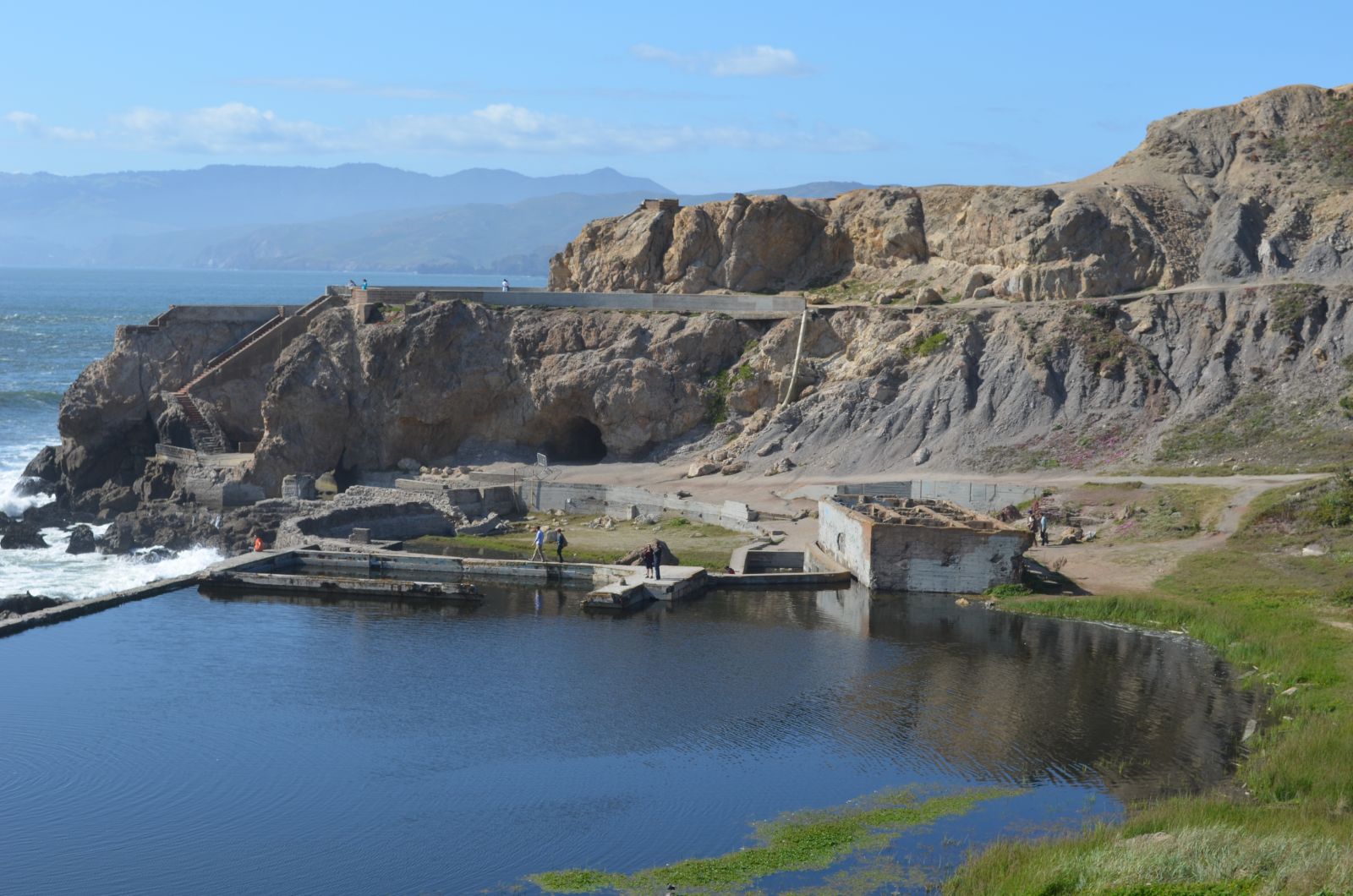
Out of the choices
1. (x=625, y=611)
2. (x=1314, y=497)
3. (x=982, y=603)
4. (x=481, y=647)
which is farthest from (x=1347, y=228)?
(x=481, y=647)

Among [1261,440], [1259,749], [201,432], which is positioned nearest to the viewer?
[1259,749]

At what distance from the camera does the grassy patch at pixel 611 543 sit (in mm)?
42906

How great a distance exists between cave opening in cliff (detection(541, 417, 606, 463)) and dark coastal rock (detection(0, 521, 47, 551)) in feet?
63.9

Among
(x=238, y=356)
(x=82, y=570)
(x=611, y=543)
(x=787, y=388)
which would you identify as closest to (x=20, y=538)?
(x=82, y=570)

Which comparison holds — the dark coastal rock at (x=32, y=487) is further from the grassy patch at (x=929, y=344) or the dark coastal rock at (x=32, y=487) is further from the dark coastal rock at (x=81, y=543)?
the grassy patch at (x=929, y=344)

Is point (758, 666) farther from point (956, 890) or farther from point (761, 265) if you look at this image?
point (761, 265)

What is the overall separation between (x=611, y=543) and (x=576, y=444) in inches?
690

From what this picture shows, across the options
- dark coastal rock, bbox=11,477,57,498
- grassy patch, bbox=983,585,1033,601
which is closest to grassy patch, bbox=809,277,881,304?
grassy patch, bbox=983,585,1033,601

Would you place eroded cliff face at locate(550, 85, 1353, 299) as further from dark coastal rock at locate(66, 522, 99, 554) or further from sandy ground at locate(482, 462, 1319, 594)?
dark coastal rock at locate(66, 522, 99, 554)

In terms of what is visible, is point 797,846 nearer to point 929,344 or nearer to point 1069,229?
point 929,344

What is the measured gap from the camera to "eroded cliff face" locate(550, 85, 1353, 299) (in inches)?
2256

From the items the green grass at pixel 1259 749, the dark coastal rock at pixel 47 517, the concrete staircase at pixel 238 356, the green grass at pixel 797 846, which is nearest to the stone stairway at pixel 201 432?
the concrete staircase at pixel 238 356

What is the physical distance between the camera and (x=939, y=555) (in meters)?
37.6

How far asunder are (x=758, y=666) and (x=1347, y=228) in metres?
36.5
